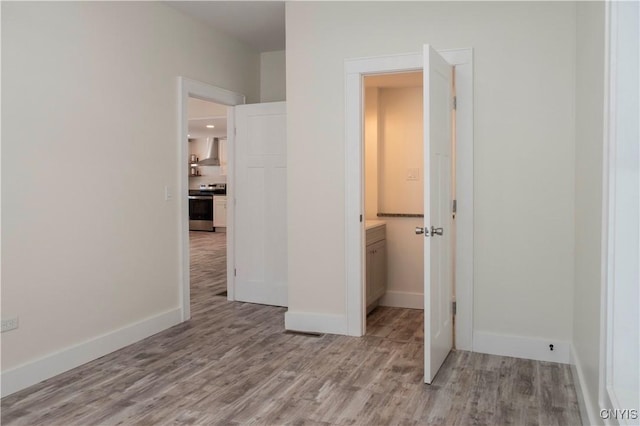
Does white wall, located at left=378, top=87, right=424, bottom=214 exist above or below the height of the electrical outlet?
above

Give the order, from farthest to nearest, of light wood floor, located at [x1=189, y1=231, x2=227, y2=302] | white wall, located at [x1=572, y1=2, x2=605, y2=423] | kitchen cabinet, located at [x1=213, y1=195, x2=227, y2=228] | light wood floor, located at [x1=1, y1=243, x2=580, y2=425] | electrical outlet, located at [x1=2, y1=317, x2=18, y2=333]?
1. kitchen cabinet, located at [x1=213, y1=195, x2=227, y2=228]
2. light wood floor, located at [x1=189, y1=231, x2=227, y2=302]
3. electrical outlet, located at [x1=2, y1=317, x2=18, y2=333]
4. light wood floor, located at [x1=1, y1=243, x2=580, y2=425]
5. white wall, located at [x1=572, y1=2, x2=605, y2=423]

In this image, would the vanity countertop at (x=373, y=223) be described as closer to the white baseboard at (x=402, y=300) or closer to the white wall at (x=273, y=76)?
the white baseboard at (x=402, y=300)

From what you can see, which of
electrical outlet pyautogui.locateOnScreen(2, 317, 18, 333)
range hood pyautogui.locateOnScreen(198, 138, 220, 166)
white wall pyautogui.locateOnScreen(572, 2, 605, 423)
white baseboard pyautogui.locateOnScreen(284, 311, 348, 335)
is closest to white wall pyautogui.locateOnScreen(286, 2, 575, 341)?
white wall pyautogui.locateOnScreen(572, 2, 605, 423)

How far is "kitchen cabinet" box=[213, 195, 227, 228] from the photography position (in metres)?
12.6

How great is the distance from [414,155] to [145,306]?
279 centimetres

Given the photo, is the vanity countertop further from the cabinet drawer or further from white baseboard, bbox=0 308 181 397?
white baseboard, bbox=0 308 181 397

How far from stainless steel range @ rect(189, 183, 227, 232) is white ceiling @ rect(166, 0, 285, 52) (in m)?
8.01

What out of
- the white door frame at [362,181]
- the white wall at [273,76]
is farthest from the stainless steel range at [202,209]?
the white door frame at [362,181]

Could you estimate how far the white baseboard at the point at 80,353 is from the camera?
2986mm

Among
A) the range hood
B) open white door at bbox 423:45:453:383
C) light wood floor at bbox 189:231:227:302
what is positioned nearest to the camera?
open white door at bbox 423:45:453:383

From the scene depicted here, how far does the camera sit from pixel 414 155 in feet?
16.5

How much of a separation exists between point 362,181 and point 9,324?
2504 millimetres

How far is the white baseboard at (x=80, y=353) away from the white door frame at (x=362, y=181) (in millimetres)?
1550

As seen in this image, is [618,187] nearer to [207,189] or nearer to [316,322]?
[316,322]
